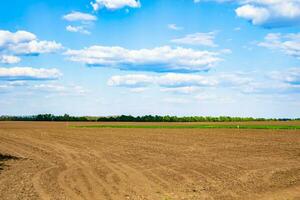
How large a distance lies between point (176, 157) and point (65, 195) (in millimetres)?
12325

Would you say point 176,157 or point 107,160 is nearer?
point 107,160

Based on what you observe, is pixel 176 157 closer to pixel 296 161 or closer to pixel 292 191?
pixel 296 161

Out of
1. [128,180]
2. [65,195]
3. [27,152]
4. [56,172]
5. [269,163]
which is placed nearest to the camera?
[65,195]

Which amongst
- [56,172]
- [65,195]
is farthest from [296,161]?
[65,195]

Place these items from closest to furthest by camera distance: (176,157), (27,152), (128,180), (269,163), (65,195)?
(65,195) < (128,180) < (269,163) < (176,157) < (27,152)

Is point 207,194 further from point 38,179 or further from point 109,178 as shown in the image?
point 38,179

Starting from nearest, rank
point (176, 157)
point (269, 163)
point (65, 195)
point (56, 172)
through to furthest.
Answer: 1. point (65, 195)
2. point (56, 172)
3. point (269, 163)
4. point (176, 157)

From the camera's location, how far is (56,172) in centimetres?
1988

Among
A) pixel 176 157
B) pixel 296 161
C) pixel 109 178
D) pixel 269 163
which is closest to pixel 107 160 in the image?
pixel 176 157

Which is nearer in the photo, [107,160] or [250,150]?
[107,160]

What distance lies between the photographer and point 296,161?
2448 centimetres

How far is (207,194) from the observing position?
15.1 metres

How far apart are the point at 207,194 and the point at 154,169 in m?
6.02

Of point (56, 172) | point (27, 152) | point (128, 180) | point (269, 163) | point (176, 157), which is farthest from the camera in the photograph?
point (27, 152)
